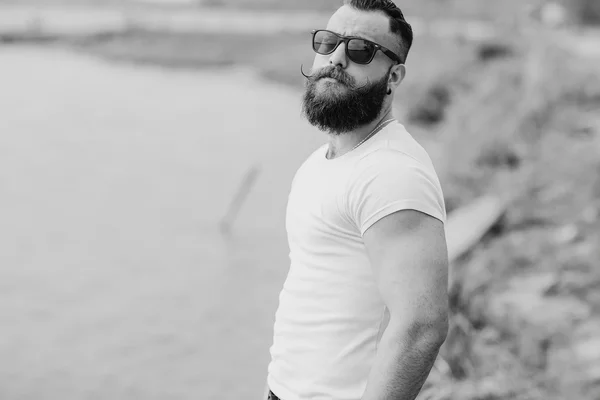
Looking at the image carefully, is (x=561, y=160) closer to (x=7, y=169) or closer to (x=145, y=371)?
(x=145, y=371)

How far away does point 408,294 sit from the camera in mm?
1826

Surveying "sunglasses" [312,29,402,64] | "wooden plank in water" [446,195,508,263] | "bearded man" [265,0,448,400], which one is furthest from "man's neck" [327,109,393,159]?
"wooden plank in water" [446,195,508,263]

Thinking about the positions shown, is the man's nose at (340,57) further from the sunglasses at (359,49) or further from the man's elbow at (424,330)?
the man's elbow at (424,330)

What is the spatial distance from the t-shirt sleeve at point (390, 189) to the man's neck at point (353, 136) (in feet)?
0.63

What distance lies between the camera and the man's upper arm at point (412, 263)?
1.82 m

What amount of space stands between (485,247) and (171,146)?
24284mm

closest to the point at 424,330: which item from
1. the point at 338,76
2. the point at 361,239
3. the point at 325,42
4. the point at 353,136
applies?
the point at 361,239

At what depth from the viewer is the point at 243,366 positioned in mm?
13109

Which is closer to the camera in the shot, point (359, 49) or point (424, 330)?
point (424, 330)

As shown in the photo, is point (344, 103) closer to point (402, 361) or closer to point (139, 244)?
point (402, 361)

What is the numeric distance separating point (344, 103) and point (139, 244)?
19271 millimetres

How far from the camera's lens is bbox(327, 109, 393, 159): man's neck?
6.91ft

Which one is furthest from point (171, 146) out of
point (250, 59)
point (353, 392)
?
point (353, 392)

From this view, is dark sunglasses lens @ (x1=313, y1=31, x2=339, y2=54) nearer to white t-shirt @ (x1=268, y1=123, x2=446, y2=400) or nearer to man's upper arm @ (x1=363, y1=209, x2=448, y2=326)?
white t-shirt @ (x1=268, y1=123, x2=446, y2=400)
